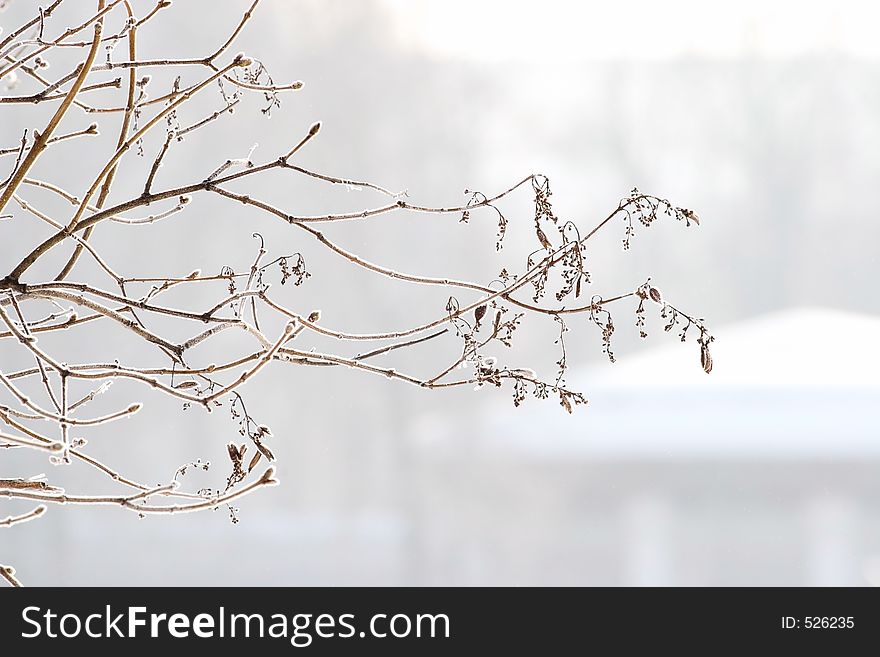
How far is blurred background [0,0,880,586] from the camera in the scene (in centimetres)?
291

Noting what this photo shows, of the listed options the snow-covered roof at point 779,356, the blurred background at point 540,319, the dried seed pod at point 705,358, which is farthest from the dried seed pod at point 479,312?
the snow-covered roof at point 779,356

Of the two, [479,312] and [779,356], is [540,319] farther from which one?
[479,312]

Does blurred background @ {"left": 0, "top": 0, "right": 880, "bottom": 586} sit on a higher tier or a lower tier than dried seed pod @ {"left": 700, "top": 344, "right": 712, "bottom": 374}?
higher

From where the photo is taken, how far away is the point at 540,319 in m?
2.81

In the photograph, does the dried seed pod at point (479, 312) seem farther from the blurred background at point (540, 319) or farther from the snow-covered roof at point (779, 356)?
the snow-covered roof at point (779, 356)

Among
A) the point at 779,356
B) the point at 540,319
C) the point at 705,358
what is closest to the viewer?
the point at 705,358

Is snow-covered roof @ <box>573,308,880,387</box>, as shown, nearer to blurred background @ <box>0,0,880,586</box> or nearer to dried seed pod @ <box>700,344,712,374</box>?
blurred background @ <box>0,0,880,586</box>

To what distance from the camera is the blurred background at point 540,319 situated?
291 centimetres

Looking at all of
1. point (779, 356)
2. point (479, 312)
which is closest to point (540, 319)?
point (779, 356)

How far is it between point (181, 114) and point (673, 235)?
1.46 metres

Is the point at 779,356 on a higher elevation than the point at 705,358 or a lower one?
higher

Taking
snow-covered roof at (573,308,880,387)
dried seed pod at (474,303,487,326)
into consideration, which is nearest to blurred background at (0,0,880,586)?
snow-covered roof at (573,308,880,387)

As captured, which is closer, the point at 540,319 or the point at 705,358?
the point at 705,358

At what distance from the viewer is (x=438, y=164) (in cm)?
299
